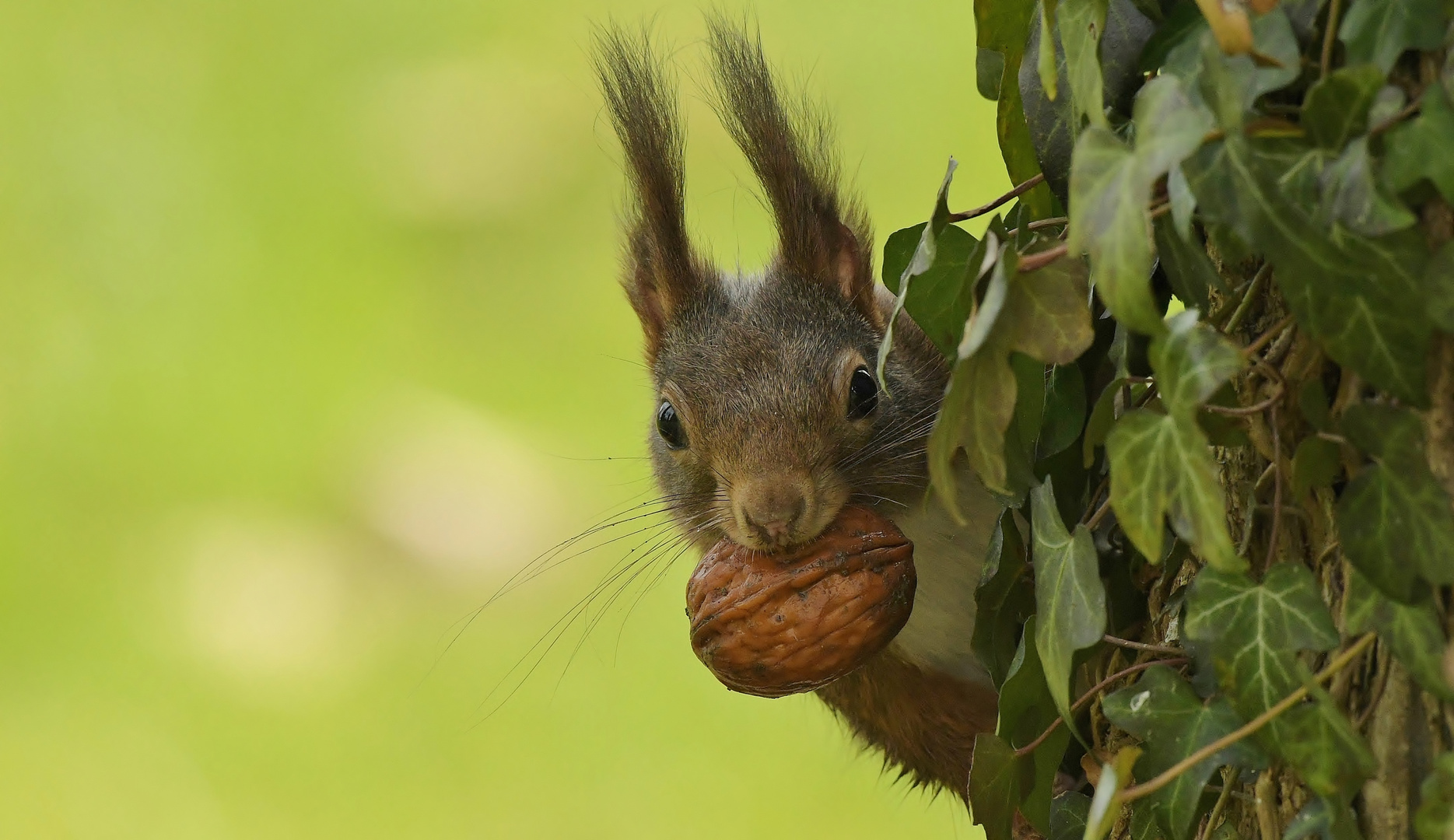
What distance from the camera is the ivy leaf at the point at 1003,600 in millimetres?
772

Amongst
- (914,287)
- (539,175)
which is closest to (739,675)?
(914,287)

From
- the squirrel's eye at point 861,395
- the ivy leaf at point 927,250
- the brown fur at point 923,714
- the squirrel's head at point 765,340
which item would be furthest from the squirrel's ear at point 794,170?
the ivy leaf at point 927,250

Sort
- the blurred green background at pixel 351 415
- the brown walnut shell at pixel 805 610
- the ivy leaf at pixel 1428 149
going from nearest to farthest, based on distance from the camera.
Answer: the ivy leaf at pixel 1428 149 < the brown walnut shell at pixel 805 610 < the blurred green background at pixel 351 415

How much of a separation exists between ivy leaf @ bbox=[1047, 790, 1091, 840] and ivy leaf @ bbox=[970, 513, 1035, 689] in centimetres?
7

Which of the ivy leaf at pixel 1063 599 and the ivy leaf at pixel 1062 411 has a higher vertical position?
the ivy leaf at pixel 1062 411

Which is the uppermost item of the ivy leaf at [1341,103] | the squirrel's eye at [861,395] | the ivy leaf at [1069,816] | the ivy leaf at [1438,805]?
the ivy leaf at [1341,103]

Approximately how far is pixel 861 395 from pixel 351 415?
168 centimetres

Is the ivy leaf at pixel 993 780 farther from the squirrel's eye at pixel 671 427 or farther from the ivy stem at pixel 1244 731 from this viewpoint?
the squirrel's eye at pixel 671 427

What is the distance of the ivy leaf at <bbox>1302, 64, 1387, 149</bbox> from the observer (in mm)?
505

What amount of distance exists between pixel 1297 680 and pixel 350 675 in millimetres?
2149

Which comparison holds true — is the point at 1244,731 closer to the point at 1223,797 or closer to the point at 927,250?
the point at 1223,797

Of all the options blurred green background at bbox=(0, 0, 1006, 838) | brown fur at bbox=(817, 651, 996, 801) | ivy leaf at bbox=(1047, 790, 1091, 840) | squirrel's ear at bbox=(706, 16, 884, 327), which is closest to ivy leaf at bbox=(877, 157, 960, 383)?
ivy leaf at bbox=(1047, 790, 1091, 840)

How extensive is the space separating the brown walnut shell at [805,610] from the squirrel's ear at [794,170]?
317 mm

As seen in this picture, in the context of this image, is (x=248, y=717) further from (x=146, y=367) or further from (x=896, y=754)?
(x=896, y=754)
